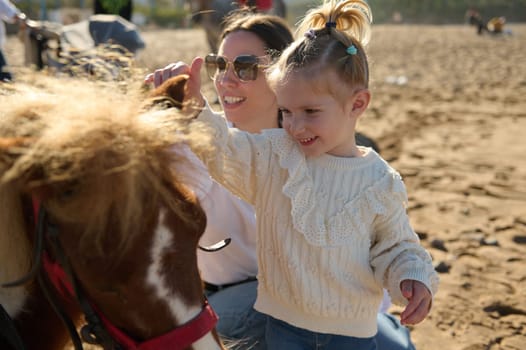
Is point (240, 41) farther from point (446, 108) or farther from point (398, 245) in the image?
point (446, 108)

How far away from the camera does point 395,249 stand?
209 cm

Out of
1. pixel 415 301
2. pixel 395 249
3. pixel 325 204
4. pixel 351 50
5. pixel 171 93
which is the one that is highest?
pixel 351 50

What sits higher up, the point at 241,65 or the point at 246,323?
the point at 241,65

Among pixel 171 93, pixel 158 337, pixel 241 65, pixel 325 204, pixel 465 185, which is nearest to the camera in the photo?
pixel 158 337

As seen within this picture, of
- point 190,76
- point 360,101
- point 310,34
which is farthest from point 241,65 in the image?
point 190,76

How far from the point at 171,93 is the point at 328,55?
63 centimetres

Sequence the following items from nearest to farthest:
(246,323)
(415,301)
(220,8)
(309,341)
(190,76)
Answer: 1. (190,76)
2. (415,301)
3. (309,341)
4. (246,323)
5. (220,8)

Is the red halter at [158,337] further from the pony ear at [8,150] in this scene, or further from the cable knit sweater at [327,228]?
the cable knit sweater at [327,228]

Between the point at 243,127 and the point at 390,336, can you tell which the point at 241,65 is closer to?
the point at 243,127

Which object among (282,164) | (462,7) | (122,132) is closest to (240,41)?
(282,164)

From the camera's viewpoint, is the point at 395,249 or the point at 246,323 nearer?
the point at 395,249

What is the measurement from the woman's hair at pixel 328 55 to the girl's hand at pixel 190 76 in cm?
38

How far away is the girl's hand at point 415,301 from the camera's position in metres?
1.94

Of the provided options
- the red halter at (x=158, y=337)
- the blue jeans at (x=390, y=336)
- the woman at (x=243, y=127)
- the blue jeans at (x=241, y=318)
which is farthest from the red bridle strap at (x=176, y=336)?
the blue jeans at (x=390, y=336)
